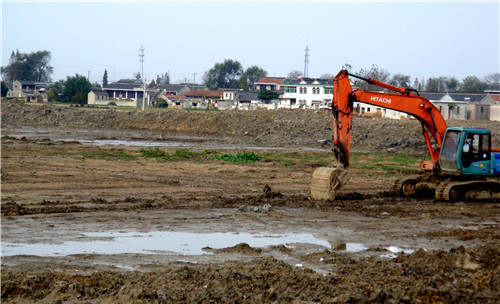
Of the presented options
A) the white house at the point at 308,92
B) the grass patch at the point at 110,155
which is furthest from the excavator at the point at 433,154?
the white house at the point at 308,92

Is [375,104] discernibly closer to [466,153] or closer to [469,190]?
[466,153]

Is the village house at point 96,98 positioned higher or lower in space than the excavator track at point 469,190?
higher

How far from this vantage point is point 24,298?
8242 millimetres

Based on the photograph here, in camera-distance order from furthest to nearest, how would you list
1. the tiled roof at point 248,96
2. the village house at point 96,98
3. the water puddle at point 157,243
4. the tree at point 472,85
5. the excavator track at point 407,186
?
the tree at point 472,85, the tiled roof at point 248,96, the village house at point 96,98, the excavator track at point 407,186, the water puddle at point 157,243

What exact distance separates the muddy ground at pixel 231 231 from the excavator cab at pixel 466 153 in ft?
3.63

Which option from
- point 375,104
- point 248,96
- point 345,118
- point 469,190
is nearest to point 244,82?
point 248,96

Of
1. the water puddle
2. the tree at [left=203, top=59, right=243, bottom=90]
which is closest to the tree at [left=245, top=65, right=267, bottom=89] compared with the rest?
the tree at [left=203, top=59, right=243, bottom=90]

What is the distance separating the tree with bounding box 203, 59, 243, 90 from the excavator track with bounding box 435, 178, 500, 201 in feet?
445

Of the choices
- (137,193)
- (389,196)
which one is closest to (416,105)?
(389,196)

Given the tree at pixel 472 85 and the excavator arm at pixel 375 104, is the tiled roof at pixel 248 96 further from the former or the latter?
the excavator arm at pixel 375 104

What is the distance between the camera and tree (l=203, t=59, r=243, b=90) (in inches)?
6083

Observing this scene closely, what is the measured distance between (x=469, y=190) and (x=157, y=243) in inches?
425

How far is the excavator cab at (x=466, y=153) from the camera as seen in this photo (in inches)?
719

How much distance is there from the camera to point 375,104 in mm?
18719
